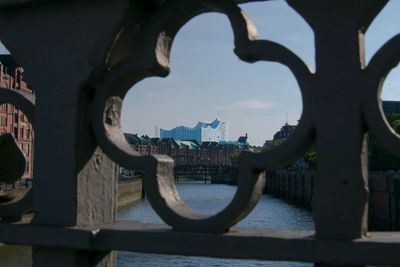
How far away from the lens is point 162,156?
2562 millimetres

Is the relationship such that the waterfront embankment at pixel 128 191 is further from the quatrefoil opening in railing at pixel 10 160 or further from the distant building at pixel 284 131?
the distant building at pixel 284 131

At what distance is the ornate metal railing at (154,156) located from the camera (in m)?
2.11

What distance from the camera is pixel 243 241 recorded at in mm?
2236

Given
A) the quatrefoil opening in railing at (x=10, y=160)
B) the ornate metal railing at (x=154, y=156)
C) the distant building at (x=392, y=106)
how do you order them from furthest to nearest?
the distant building at (x=392, y=106)
the quatrefoil opening in railing at (x=10, y=160)
the ornate metal railing at (x=154, y=156)

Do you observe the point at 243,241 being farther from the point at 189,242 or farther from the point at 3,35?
the point at 3,35

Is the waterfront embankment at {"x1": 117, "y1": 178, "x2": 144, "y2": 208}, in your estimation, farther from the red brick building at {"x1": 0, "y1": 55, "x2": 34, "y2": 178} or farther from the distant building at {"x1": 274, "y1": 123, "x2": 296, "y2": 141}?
the distant building at {"x1": 274, "y1": 123, "x2": 296, "y2": 141}

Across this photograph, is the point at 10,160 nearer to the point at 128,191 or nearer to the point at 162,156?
the point at 162,156

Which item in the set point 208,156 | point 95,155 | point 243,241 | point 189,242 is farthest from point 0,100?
A: point 208,156

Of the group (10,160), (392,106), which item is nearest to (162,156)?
Answer: (10,160)

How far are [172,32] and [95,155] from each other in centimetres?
73

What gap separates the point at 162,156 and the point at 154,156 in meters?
0.10

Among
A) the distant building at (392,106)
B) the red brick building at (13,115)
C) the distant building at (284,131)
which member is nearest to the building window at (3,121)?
the red brick building at (13,115)

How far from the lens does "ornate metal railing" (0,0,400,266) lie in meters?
2.11

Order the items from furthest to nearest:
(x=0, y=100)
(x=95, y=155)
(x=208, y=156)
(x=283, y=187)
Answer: (x=208, y=156), (x=283, y=187), (x=0, y=100), (x=95, y=155)
